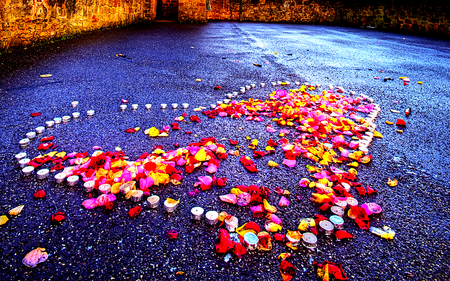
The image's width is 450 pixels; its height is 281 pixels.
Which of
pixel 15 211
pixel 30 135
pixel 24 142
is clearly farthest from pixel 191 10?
pixel 15 211

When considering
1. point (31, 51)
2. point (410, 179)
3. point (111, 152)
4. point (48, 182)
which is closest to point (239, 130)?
point (111, 152)

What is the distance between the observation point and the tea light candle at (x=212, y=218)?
1638 mm

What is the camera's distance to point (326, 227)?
1.62 meters

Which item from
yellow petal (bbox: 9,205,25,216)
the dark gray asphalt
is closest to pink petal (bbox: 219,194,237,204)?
the dark gray asphalt

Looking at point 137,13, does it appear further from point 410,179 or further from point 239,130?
point 410,179

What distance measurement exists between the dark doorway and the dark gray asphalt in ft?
33.9

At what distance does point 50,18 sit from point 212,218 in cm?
700

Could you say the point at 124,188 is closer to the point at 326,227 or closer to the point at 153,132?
the point at 153,132

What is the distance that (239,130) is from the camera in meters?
2.89

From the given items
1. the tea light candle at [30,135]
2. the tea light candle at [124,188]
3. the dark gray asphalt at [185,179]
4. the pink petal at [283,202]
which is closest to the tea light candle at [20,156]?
the dark gray asphalt at [185,179]

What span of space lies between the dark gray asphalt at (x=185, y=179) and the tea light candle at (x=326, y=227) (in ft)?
0.25

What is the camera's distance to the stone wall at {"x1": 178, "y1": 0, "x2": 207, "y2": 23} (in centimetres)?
1371

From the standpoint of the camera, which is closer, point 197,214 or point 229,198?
point 197,214

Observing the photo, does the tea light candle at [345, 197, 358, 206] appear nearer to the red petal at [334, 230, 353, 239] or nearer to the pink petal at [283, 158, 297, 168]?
the red petal at [334, 230, 353, 239]
